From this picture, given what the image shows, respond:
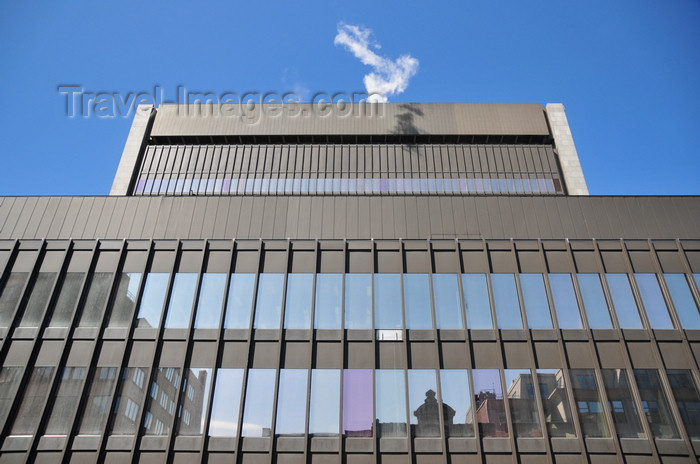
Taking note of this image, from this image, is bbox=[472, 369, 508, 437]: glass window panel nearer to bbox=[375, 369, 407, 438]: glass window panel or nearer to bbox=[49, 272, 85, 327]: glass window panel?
bbox=[375, 369, 407, 438]: glass window panel

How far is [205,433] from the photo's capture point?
55.2 ft

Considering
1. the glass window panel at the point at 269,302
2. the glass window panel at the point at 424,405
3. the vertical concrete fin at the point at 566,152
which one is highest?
the vertical concrete fin at the point at 566,152

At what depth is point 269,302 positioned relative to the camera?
19578 millimetres

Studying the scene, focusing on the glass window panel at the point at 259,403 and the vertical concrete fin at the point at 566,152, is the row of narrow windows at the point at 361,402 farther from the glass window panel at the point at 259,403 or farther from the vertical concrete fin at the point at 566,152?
the vertical concrete fin at the point at 566,152

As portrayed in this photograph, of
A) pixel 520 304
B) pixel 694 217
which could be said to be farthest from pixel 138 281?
pixel 694 217

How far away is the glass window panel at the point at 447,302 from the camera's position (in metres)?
19.0

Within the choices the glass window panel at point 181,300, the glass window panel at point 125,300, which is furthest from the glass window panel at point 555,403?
the glass window panel at point 125,300

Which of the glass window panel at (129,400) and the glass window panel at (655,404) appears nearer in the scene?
the glass window panel at (655,404)

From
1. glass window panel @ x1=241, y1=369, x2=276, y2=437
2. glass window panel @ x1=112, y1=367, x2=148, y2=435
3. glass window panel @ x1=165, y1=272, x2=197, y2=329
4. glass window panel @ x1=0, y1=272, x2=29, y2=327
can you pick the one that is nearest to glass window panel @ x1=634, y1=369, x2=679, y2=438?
glass window panel @ x1=241, y1=369, x2=276, y2=437

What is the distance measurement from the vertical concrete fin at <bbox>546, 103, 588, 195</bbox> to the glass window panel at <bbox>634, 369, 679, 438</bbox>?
16646mm

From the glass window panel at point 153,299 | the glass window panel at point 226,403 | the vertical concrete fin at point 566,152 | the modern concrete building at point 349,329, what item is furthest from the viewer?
the vertical concrete fin at point 566,152

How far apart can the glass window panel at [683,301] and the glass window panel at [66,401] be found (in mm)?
27717

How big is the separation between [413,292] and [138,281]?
45.1ft

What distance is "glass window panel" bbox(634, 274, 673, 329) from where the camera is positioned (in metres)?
19.0
